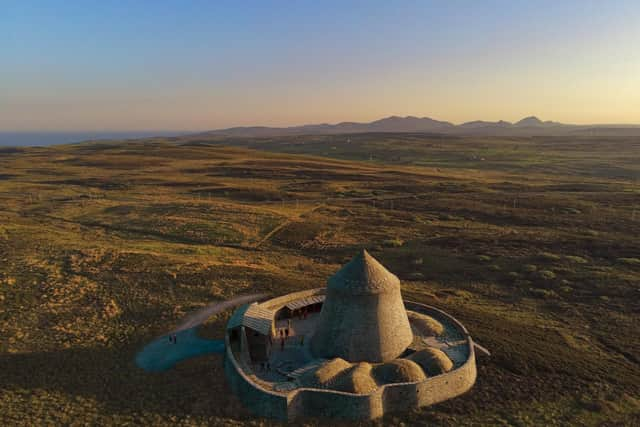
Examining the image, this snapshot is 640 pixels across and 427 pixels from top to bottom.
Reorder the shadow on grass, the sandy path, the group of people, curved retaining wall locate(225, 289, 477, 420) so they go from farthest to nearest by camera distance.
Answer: the sandy path < the group of people < the shadow on grass < curved retaining wall locate(225, 289, 477, 420)

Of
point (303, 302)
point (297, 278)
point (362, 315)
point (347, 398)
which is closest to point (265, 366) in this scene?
point (347, 398)

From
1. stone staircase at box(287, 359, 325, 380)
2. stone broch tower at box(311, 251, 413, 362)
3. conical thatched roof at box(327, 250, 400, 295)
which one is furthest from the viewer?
stone broch tower at box(311, 251, 413, 362)

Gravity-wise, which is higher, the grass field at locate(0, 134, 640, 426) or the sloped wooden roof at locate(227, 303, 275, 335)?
the sloped wooden roof at locate(227, 303, 275, 335)

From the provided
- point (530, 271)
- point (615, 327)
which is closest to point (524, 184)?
point (530, 271)

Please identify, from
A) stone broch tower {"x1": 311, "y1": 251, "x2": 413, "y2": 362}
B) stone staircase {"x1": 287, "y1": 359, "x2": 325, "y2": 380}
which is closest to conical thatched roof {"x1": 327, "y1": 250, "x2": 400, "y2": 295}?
stone broch tower {"x1": 311, "y1": 251, "x2": 413, "y2": 362}

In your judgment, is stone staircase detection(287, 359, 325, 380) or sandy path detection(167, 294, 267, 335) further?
sandy path detection(167, 294, 267, 335)

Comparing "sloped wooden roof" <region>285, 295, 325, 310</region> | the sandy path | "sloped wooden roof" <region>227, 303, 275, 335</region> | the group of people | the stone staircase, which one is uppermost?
"sloped wooden roof" <region>227, 303, 275, 335</region>

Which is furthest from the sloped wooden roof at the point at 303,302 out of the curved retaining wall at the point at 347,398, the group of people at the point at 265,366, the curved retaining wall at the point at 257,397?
the curved retaining wall at the point at 347,398

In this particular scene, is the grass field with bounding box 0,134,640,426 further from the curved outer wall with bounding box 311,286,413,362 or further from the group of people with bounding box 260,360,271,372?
the curved outer wall with bounding box 311,286,413,362
